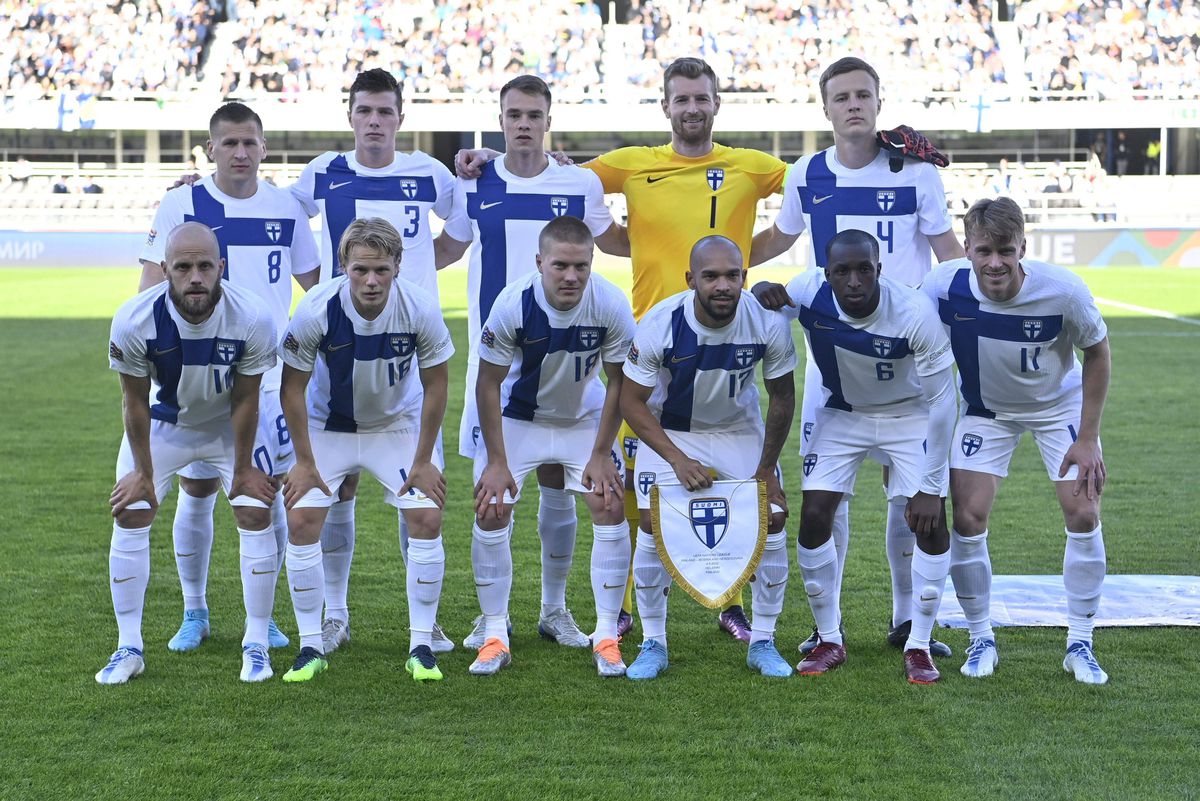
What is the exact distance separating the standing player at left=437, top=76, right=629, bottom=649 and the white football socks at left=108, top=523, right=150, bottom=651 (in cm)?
125

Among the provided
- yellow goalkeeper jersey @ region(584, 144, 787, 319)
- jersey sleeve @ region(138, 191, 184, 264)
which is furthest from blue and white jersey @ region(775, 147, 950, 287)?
jersey sleeve @ region(138, 191, 184, 264)

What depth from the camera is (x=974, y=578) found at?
→ 16.2 ft

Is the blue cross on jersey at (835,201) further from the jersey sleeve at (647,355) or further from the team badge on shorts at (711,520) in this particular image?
the team badge on shorts at (711,520)

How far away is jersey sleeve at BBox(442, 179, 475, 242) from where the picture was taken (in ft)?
18.7

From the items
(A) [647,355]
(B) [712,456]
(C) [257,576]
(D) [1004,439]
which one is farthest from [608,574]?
(D) [1004,439]

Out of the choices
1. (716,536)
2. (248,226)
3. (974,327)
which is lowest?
(716,536)

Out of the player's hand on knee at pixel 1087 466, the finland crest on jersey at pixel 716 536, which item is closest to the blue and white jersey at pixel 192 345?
the finland crest on jersey at pixel 716 536

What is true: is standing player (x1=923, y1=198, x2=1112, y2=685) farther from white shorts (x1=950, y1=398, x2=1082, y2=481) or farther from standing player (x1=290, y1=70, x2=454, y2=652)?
standing player (x1=290, y1=70, x2=454, y2=652)

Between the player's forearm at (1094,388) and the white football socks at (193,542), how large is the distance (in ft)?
11.0

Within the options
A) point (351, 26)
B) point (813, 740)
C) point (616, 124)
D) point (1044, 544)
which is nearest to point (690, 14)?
point (616, 124)

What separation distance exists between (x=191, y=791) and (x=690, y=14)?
106ft

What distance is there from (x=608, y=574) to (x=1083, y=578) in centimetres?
172

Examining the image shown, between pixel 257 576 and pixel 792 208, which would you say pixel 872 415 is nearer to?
pixel 792 208

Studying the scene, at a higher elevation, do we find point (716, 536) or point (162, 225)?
point (162, 225)
